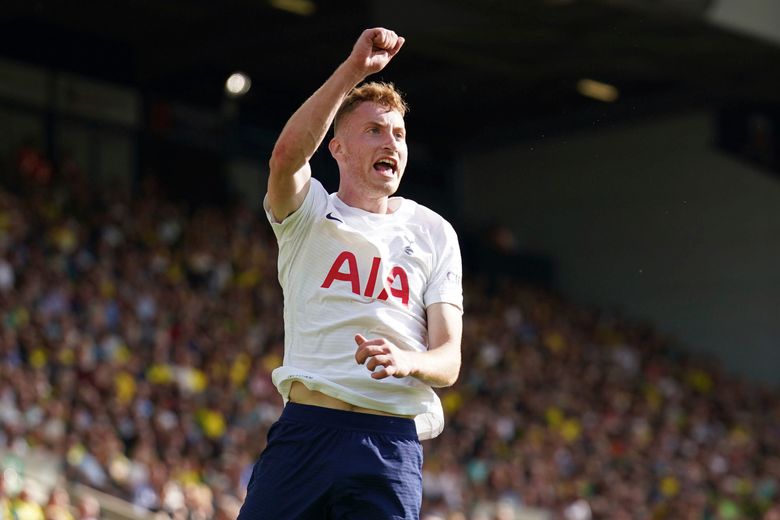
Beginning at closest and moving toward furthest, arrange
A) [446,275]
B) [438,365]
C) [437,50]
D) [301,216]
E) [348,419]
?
[438,365] → [348,419] → [301,216] → [446,275] → [437,50]

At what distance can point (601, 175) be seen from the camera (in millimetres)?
30922

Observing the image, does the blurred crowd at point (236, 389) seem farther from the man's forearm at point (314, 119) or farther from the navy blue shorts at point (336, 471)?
the man's forearm at point (314, 119)

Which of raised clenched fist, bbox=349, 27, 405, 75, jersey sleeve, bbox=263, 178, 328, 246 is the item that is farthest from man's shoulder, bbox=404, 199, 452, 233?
raised clenched fist, bbox=349, 27, 405, 75

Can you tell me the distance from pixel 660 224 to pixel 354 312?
26090 mm

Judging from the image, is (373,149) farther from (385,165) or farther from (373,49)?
(373,49)

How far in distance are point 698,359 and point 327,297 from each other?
24708mm

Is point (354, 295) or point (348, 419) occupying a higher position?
point (354, 295)

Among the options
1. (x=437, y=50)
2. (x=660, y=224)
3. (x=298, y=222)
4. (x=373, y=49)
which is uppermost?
(x=373, y=49)

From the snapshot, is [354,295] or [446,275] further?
[446,275]

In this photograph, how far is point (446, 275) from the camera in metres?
4.78

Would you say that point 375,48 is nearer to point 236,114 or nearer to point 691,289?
point 236,114

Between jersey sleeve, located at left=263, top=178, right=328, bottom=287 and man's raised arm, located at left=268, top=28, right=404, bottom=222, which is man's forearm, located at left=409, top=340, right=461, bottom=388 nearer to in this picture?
jersey sleeve, located at left=263, top=178, right=328, bottom=287

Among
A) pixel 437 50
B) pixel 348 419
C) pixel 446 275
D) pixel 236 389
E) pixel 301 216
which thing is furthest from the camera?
pixel 437 50

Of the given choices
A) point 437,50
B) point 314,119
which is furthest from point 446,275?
point 437,50
